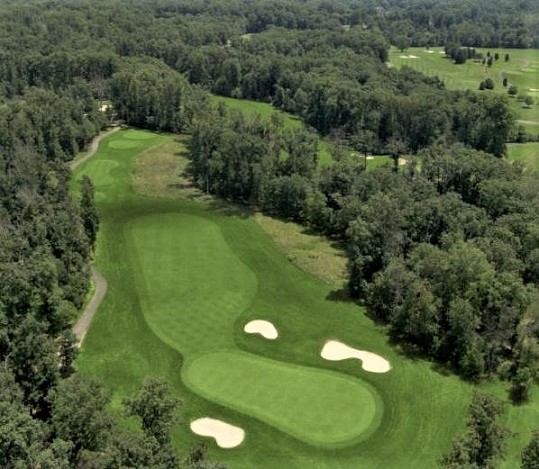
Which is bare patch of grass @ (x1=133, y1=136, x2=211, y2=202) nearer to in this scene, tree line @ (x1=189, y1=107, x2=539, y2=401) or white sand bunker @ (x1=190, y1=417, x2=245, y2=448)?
tree line @ (x1=189, y1=107, x2=539, y2=401)

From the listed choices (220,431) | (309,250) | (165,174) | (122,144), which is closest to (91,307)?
(220,431)

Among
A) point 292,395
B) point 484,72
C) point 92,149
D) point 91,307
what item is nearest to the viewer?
point 292,395

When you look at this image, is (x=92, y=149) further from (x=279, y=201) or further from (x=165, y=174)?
(x=279, y=201)

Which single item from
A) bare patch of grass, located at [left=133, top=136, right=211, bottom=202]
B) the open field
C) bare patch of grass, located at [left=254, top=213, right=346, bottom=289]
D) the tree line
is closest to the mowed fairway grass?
bare patch of grass, located at [left=254, top=213, right=346, bottom=289]

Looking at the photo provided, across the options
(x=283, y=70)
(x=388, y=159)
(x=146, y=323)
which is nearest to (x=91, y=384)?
(x=146, y=323)

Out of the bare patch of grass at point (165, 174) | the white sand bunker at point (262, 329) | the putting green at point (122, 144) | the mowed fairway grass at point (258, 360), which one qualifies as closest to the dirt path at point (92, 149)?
the putting green at point (122, 144)

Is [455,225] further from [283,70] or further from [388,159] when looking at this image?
[283,70]

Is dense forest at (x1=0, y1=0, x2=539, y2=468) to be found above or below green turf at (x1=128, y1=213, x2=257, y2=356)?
above
